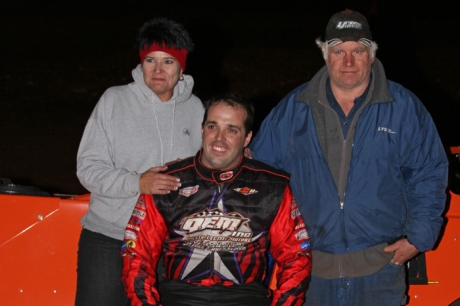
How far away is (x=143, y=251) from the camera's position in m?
3.21

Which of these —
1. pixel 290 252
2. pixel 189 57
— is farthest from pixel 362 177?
pixel 189 57

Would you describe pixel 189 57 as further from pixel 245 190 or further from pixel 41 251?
pixel 245 190

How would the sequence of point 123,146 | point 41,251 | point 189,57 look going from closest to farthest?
point 123,146
point 41,251
point 189,57

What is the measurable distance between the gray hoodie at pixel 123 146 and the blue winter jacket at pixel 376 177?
0.69 metres

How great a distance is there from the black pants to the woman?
0.33 meters

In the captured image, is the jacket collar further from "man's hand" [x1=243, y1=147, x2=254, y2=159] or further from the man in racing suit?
"man's hand" [x1=243, y1=147, x2=254, y2=159]

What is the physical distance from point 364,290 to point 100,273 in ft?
4.53

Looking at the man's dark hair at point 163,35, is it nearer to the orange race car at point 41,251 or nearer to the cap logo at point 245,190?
the cap logo at point 245,190

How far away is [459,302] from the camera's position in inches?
148

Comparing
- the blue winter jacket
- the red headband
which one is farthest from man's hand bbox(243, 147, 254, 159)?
the red headband

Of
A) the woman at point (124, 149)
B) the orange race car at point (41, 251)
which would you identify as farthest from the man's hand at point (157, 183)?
the orange race car at point (41, 251)

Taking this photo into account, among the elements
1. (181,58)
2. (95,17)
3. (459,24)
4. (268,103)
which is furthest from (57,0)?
(181,58)

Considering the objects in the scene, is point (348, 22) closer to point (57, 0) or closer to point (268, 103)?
point (268, 103)

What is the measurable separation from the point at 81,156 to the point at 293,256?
1.23m
